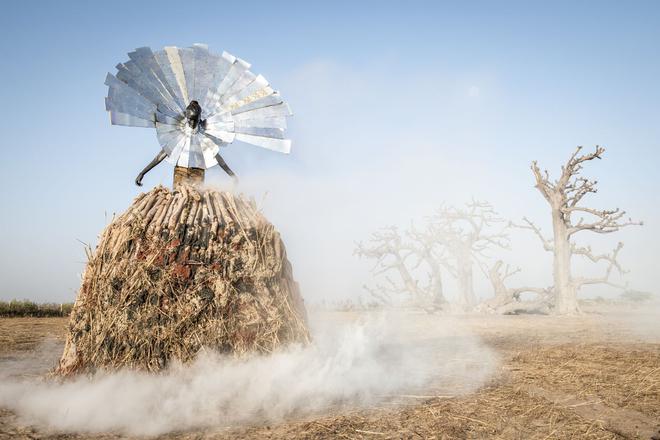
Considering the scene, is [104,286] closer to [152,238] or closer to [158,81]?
[152,238]

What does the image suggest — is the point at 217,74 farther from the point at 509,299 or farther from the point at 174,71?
the point at 509,299

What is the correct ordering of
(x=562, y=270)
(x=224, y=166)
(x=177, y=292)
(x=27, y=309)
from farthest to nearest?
(x=562, y=270) < (x=27, y=309) < (x=224, y=166) < (x=177, y=292)

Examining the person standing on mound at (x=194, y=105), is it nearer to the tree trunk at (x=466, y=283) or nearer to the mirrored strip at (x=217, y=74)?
the mirrored strip at (x=217, y=74)

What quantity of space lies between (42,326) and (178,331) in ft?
37.5

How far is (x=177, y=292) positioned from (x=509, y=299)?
23.0 metres

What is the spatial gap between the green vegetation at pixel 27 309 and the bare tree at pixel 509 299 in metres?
21.3

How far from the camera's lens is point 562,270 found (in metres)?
21.7

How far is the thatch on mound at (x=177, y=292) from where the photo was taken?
4840 mm

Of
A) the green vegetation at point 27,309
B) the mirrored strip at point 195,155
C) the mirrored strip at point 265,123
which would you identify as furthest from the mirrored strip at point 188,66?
the green vegetation at point 27,309

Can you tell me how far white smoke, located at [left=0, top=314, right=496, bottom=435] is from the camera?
3861 millimetres

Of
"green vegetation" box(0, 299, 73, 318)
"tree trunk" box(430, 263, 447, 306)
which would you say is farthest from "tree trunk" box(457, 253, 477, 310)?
"green vegetation" box(0, 299, 73, 318)

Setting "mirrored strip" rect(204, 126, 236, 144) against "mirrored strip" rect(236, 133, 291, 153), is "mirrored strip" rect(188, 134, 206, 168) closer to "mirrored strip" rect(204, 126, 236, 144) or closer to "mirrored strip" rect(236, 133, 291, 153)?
"mirrored strip" rect(204, 126, 236, 144)

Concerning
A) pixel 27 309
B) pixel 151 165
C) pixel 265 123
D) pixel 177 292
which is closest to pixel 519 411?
pixel 177 292

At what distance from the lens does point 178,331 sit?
4.93 m
